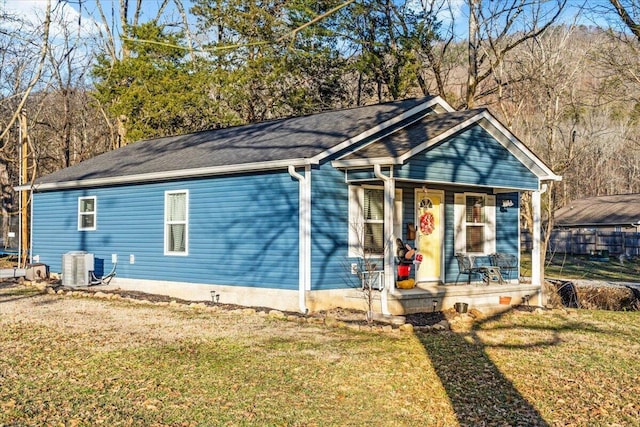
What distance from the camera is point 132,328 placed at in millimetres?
11016

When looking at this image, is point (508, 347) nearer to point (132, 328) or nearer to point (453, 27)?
point (132, 328)

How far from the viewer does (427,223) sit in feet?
50.0

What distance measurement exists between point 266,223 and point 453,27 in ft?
49.2

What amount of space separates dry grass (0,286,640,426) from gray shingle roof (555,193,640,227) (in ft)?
116

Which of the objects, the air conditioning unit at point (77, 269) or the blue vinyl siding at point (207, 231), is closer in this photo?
the blue vinyl siding at point (207, 231)

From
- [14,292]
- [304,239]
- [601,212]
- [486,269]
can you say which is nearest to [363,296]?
[304,239]

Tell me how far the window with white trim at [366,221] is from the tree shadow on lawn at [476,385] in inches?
124

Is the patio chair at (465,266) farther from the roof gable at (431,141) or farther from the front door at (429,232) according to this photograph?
the roof gable at (431,141)

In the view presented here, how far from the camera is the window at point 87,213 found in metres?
17.9

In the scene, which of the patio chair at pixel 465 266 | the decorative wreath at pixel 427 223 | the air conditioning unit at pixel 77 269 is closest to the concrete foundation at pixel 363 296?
the patio chair at pixel 465 266

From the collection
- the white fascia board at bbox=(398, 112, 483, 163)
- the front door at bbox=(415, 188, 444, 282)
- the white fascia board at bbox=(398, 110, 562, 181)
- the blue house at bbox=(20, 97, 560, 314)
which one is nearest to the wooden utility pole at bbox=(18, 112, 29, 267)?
the blue house at bbox=(20, 97, 560, 314)

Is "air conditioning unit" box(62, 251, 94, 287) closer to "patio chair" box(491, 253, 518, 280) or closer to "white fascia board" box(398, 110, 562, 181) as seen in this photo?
"white fascia board" box(398, 110, 562, 181)

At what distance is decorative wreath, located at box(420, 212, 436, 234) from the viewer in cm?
1515

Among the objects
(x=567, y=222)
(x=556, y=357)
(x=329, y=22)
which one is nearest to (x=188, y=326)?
(x=556, y=357)
